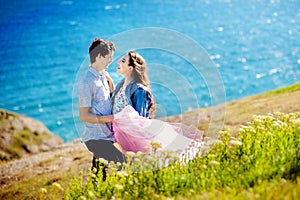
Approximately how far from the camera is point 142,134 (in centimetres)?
703

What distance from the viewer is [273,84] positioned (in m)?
41.7

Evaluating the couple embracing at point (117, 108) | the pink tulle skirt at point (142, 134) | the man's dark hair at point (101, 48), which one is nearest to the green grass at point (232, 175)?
the pink tulle skirt at point (142, 134)

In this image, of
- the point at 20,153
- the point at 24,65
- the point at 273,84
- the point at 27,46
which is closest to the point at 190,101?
the point at 20,153

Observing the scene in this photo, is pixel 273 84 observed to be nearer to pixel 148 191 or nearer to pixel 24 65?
pixel 24 65

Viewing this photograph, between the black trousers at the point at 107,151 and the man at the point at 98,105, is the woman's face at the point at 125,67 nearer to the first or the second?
the man at the point at 98,105

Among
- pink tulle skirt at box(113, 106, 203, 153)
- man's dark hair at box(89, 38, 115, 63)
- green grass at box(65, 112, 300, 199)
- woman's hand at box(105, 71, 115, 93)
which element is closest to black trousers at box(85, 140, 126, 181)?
pink tulle skirt at box(113, 106, 203, 153)

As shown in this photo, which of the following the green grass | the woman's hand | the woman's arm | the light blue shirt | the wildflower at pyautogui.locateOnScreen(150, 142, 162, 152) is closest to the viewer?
the green grass

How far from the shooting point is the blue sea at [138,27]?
4251 cm

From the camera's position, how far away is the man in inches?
269

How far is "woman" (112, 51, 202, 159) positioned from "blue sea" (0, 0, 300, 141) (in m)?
17.6

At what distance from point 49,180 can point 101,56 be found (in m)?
6.00

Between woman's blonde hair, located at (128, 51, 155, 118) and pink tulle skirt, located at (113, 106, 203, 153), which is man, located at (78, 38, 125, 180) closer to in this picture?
pink tulle skirt, located at (113, 106, 203, 153)

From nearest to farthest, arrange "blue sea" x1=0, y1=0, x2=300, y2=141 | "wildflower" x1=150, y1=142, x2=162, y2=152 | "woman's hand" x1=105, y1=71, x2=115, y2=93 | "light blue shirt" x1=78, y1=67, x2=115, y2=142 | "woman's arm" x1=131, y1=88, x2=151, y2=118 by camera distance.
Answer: "wildflower" x1=150, y1=142, x2=162, y2=152 → "woman's arm" x1=131, y1=88, x2=151, y2=118 → "light blue shirt" x1=78, y1=67, x2=115, y2=142 → "woman's hand" x1=105, y1=71, x2=115, y2=93 → "blue sea" x1=0, y1=0, x2=300, y2=141

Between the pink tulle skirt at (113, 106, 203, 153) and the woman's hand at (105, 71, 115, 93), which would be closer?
the pink tulle skirt at (113, 106, 203, 153)
